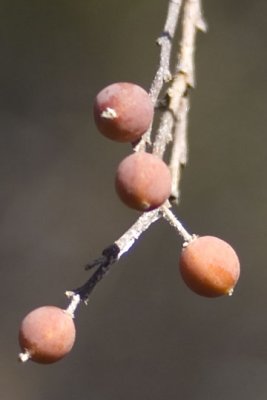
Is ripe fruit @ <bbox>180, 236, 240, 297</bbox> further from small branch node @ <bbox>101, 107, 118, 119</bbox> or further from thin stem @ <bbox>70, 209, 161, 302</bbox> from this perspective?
small branch node @ <bbox>101, 107, 118, 119</bbox>

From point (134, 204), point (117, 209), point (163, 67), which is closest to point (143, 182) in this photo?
point (134, 204)

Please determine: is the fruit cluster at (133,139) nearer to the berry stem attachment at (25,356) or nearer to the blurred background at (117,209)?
the berry stem attachment at (25,356)

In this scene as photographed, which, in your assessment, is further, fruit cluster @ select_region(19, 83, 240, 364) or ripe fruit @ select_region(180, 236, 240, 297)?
ripe fruit @ select_region(180, 236, 240, 297)

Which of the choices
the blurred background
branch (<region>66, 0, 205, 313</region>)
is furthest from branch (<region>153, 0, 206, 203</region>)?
the blurred background

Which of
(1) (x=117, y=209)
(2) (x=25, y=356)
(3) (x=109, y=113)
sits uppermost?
(1) (x=117, y=209)

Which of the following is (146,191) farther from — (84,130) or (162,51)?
(84,130)

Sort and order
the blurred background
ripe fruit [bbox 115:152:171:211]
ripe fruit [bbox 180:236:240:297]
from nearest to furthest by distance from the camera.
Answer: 1. ripe fruit [bbox 115:152:171:211]
2. ripe fruit [bbox 180:236:240:297]
3. the blurred background

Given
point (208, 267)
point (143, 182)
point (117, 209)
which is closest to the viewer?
point (143, 182)

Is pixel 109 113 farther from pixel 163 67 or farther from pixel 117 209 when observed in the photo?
pixel 117 209
